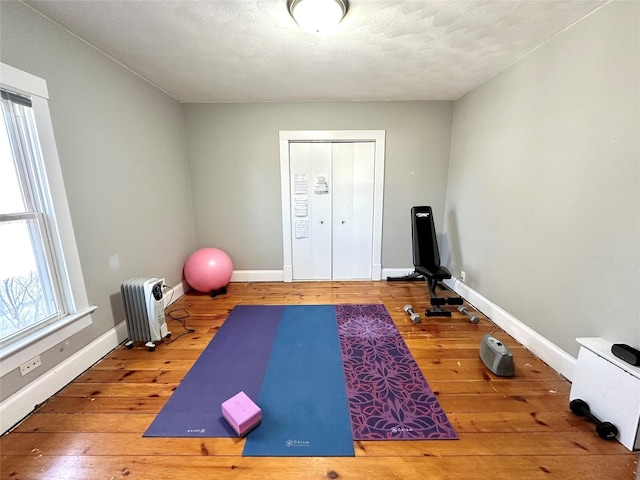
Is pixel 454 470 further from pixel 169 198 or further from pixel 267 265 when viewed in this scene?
pixel 169 198

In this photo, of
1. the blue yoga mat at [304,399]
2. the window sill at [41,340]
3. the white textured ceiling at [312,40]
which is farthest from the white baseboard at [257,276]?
the white textured ceiling at [312,40]

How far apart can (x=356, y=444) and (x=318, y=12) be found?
8.12 feet

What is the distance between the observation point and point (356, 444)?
1.37 m

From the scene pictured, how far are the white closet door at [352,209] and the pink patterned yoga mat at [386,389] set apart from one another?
4.24ft

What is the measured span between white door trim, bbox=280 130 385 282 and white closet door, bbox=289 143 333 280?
0.07m

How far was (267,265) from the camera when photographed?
149 inches

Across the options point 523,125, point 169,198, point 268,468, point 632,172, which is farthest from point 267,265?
point 632,172

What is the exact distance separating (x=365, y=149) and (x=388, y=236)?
1.25m

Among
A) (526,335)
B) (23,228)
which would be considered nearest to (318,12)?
(23,228)

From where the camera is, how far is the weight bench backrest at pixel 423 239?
10.2 feet

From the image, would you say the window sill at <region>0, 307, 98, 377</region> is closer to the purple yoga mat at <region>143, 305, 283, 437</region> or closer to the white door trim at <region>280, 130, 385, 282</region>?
the purple yoga mat at <region>143, 305, 283, 437</region>

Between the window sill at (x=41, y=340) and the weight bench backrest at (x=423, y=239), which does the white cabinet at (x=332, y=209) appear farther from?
the window sill at (x=41, y=340)

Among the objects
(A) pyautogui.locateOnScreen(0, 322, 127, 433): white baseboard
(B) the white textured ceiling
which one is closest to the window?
(A) pyautogui.locateOnScreen(0, 322, 127, 433): white baseboard

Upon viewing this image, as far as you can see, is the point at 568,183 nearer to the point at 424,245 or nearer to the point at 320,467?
the point at 424,245
